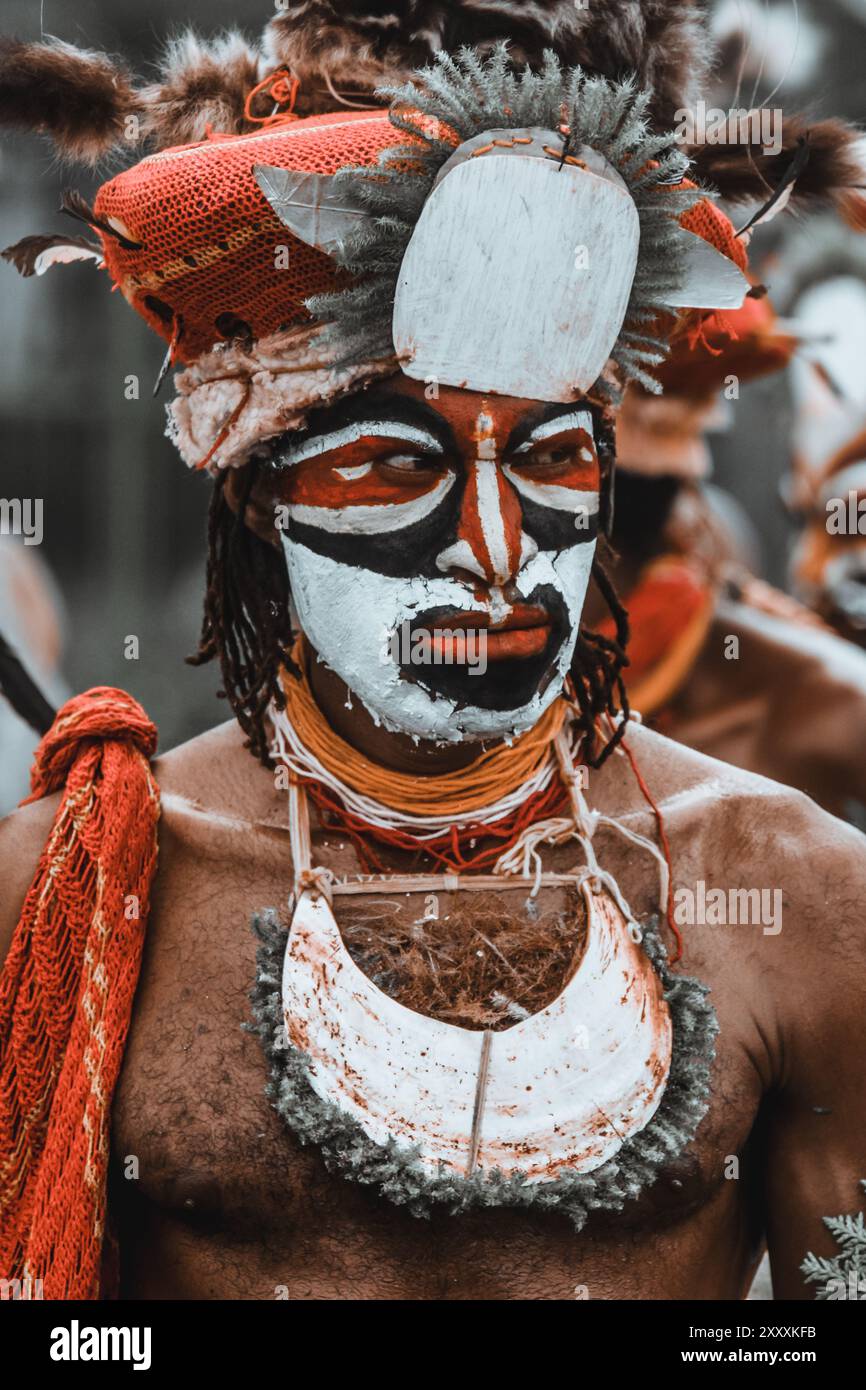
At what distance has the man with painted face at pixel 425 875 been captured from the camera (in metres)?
2.84

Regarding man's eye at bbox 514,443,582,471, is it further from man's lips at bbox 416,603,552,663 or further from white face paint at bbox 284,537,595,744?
man's lips at bbox 416,603,552,663

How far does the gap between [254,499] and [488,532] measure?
560 millimetres

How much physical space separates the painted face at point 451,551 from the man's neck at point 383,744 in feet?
0.57

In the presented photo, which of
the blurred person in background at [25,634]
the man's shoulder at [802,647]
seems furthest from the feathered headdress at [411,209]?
the man's shoulder at [802,647]

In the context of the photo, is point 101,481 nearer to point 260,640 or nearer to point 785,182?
point 260,640

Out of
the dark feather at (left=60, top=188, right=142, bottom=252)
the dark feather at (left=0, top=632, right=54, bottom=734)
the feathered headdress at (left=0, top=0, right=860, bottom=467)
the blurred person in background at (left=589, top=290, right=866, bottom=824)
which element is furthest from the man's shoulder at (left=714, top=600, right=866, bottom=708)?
the dark feather at (left=60, top=188, right=142, bottom=252)

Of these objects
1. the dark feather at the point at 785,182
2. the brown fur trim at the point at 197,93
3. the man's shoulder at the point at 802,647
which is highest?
the brown fur trim at the point at 197,93

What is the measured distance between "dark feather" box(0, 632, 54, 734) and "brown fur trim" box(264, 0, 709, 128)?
4.87ft

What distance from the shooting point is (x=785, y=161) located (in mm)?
3295

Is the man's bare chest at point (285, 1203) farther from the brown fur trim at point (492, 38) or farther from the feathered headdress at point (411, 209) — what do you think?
the brown fur trim at point (492, 38)

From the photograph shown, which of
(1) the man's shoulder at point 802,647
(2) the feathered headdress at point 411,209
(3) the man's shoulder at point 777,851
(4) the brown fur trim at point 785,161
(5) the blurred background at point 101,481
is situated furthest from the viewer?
(5) the blurred background at point 101,481

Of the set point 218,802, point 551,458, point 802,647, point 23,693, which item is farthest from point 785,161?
point 802,647

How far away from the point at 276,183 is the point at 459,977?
1.33m

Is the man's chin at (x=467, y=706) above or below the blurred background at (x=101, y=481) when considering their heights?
below
